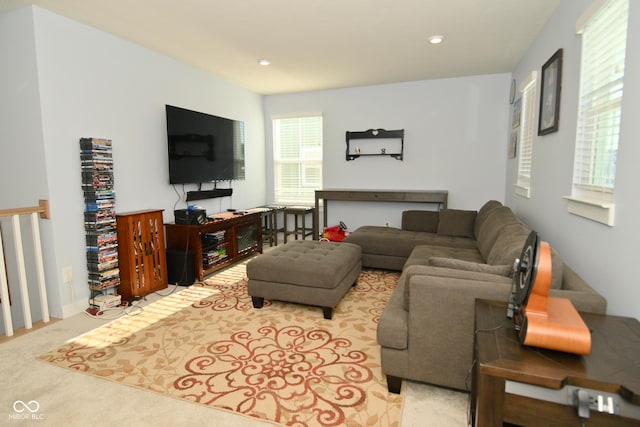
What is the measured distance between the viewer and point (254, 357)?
7.44 ft

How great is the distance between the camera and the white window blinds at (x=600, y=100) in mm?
1697

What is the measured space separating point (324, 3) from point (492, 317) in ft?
8.11

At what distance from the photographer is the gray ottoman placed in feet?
9.15

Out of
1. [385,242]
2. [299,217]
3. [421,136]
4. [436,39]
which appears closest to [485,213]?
[385,242]

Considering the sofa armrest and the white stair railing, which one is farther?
the white stair railing

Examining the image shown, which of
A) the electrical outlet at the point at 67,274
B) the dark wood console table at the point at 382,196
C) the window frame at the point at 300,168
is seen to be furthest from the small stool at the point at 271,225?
the electrical outlet at the point at 67,274

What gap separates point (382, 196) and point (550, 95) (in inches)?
98.5

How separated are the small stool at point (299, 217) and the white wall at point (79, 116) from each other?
189 cm

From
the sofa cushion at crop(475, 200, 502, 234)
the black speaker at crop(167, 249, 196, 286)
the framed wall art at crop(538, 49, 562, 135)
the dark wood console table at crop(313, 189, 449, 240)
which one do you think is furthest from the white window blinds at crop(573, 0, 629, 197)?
the black speaker at crop(167, 249, 196, 286)

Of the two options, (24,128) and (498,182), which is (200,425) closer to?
(24,128)

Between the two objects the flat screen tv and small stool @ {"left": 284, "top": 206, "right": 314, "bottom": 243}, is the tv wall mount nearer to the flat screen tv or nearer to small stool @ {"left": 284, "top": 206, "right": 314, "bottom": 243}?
small stool @ {"left": 284, "top": 206, "right": 314, "bottom": 243}

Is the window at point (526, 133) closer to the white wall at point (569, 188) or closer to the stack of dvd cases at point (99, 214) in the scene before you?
the white wall at point (569, 188)

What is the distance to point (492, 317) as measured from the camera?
4.45 ft

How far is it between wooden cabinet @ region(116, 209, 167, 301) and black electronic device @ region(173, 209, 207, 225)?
8.4 inches
